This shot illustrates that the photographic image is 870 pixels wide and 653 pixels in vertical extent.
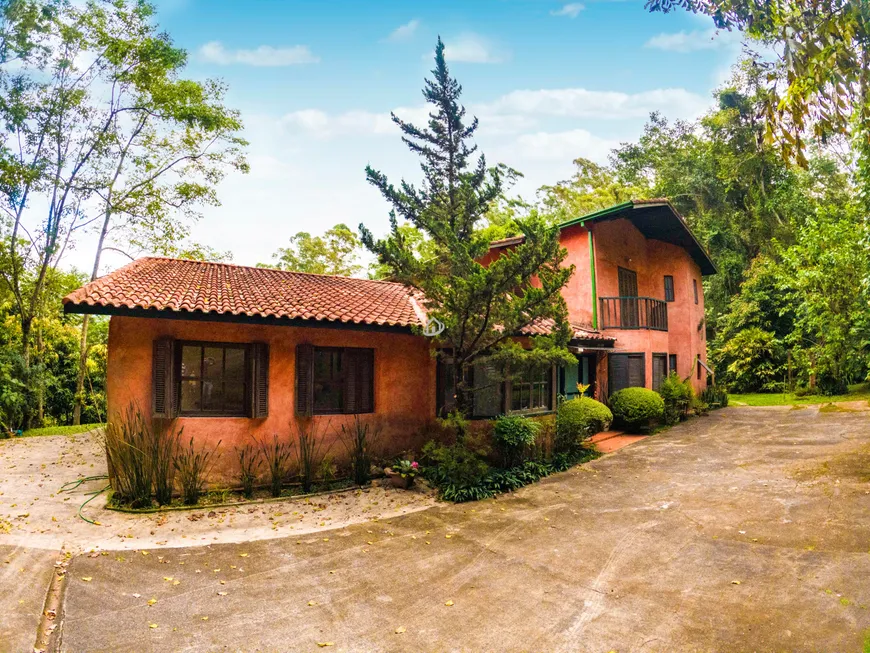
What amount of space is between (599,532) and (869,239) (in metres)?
6.31

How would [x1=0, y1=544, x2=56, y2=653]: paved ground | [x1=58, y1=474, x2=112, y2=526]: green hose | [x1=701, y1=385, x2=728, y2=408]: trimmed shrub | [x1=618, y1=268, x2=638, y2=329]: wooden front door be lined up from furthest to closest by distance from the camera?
[x1=701, y1=385, x2=728, y2=408]: trimmed shrub
[x1=618, y1=268, x2=638, y2=329]: wooden front door
[x1=58, y1=474, x2=112, y2=526]: green hose
[x1=0, y1=544, x2=56, y2=653]: paved ground

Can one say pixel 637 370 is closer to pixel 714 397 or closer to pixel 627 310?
pixel 627 310

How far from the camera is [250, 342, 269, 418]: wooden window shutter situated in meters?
8.28

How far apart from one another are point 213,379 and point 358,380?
95.2 inches

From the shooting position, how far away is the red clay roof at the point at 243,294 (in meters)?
7.55

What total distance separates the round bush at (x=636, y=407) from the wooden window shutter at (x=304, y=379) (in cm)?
899

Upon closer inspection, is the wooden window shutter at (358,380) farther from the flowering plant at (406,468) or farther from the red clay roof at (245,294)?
the flowering plant at (406,468)

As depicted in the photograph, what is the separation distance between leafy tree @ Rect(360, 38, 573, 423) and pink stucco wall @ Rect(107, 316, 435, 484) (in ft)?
3.21

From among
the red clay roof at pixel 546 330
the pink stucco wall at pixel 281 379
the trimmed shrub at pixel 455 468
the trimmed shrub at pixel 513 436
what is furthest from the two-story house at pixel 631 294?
the trimmed shrub at pixel 455 468

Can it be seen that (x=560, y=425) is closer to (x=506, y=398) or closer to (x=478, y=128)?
(x=506, y=398)

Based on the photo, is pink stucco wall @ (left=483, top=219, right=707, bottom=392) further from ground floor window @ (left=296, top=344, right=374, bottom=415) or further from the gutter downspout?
ground floor window @ (left=296, top=344, right=374, bottom=415)

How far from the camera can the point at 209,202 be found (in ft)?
56.4

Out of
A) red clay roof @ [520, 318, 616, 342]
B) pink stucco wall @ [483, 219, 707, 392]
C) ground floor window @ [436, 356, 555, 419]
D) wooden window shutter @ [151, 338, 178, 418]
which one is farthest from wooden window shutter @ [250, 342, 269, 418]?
pink stucco wall @ [483, 219, 707, 392]

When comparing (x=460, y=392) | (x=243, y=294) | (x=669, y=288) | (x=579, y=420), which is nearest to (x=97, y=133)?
(x=243, y=294)
